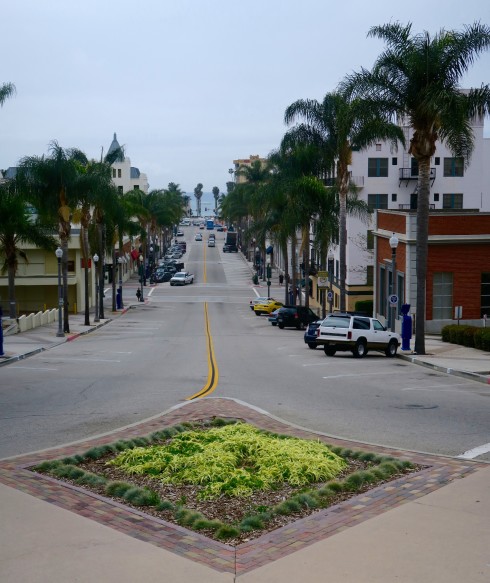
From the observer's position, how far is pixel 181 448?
11.8 m

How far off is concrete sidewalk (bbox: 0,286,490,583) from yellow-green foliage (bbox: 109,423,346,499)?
1090 millimetres

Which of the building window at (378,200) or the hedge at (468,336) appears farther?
the building window at (378,200)

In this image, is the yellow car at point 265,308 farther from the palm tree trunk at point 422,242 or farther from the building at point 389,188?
the palm tree trunk at point 422,242

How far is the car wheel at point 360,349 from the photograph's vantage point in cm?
2955

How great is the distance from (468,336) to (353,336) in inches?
239

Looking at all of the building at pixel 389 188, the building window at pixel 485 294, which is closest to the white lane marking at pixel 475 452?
the building window at pixel 485 294

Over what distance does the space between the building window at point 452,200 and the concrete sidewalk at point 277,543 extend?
5761 cm

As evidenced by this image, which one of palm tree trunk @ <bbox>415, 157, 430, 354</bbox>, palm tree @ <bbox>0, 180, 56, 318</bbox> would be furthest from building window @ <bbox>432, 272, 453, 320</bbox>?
palm tree @ <bbox>0, 180, 56, 318</bbox>

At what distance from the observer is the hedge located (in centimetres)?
3080

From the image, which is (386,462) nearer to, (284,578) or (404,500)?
(404,500)

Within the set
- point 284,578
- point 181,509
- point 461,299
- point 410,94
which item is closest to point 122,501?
point 181,509

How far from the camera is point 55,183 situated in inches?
1704

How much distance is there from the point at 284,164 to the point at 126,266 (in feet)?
199

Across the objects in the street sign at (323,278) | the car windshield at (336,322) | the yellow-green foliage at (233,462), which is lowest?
the yellow-green foliage at (233,462)
